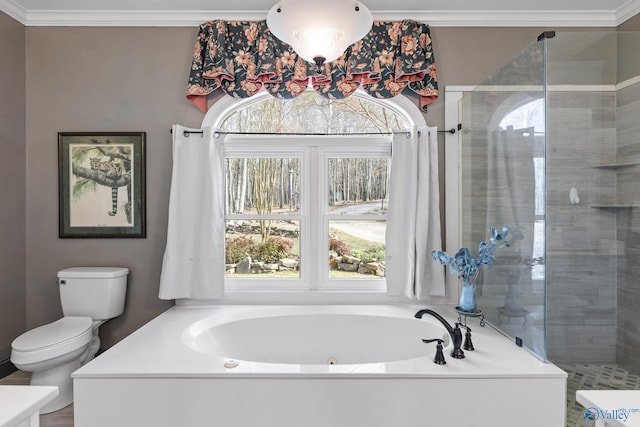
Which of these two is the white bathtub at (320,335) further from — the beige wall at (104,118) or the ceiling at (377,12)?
the ceiling at (377,12)

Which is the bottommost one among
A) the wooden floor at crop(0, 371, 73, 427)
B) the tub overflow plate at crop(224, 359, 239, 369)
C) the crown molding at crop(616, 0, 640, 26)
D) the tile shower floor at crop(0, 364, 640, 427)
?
the wooden floor at crop(0, 371, 73, 427)

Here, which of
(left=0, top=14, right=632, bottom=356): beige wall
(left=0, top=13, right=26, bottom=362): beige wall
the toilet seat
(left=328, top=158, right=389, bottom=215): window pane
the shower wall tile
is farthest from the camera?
(left=328, top=158, right=389, bottom=215): window pane

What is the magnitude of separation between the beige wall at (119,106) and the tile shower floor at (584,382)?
60 centimetres

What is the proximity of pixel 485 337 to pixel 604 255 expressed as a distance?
3.33ft

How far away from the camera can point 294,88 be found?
8.45ft

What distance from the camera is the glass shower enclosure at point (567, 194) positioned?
197 centimetres

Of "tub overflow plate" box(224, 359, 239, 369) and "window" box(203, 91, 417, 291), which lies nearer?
"tub overflow plate" box(224, 359, 239, 369)

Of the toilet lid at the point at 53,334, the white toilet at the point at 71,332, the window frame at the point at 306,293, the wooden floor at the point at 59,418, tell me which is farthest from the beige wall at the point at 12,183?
the window frame at the point at 306,293

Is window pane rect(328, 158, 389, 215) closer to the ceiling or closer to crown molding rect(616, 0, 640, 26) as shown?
the ceiling

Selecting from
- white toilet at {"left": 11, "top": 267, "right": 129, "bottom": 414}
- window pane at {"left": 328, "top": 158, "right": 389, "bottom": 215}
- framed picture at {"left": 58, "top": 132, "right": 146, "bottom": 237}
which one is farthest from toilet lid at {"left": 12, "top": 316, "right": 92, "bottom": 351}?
window pane at {"left": 328, "top": 158, "right": 389, "bottom": 215}

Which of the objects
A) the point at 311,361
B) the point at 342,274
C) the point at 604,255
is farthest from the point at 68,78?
the point at 604,255

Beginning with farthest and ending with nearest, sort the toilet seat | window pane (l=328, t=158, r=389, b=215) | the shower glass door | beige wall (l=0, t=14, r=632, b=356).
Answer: window pane (l=328, t=158, r=389, b=215) < beige wall (l=0, t=14, r=632, b=356) < the toilet seat < the shower glass door

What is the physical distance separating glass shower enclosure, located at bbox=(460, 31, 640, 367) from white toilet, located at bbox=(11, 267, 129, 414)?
245cm

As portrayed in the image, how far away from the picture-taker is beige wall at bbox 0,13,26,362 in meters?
2.49
